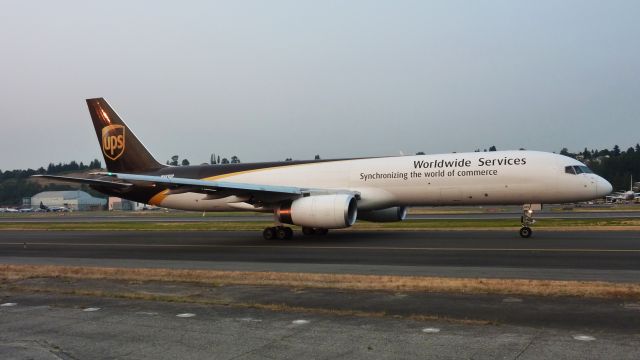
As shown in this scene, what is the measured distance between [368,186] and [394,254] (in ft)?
27.7

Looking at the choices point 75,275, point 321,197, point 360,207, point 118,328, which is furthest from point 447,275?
point 360,207

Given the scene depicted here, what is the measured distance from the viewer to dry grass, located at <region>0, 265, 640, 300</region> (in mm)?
9711

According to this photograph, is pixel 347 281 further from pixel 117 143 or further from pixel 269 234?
pixel 117 143

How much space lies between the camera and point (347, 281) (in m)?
11.6

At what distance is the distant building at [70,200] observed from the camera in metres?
152

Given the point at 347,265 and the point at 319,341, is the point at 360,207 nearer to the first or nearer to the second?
the point at 347,265

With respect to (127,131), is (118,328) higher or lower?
lower

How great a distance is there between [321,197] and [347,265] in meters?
8.04

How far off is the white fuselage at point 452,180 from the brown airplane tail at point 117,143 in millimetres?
6483

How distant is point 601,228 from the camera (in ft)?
81.0

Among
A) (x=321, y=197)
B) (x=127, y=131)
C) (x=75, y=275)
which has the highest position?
(x=127, y=131)

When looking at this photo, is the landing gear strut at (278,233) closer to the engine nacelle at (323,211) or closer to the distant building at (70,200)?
the engine nacelle at (323,211)

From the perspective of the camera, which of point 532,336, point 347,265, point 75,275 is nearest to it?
point 532,336

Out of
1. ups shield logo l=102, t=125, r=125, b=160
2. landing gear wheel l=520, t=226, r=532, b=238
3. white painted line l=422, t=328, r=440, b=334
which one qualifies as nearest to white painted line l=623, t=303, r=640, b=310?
white painted line l=422, t=328, r=440, b=334
